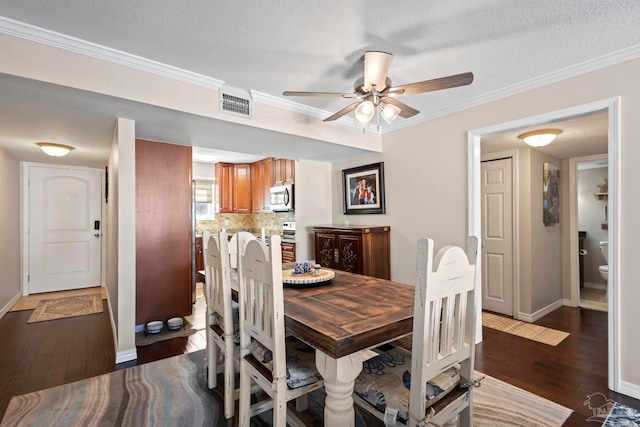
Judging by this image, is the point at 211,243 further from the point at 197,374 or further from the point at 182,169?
the point at 182,169

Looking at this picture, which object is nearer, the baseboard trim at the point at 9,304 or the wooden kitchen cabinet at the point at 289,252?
the baseboard trim at the point at 9,304

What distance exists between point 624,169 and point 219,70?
2.93m

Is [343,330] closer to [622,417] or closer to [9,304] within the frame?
[622,417]

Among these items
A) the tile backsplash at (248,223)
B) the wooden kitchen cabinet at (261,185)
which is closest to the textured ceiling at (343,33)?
the wooden kitchen cabinet at (261,185)

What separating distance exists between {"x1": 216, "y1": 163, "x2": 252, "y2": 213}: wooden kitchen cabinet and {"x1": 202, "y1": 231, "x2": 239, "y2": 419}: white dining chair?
12.2 ft

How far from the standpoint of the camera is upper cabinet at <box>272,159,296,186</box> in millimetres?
4762

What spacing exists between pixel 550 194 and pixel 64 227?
24.1 ft

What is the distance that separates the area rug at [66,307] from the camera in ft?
12.4

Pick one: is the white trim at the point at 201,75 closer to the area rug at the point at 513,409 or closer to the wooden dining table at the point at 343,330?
the wooden dining table at the point at 343,330

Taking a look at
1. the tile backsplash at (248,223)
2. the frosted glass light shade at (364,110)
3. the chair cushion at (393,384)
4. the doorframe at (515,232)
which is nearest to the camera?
the chair cushion at (393,384)

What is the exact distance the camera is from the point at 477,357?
2.68 meters

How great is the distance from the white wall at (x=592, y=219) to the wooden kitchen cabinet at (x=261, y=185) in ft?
17.8

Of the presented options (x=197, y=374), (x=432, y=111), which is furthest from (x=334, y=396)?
(x=432, y=111)

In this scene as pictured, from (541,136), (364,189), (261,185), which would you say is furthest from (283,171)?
(541,136)
